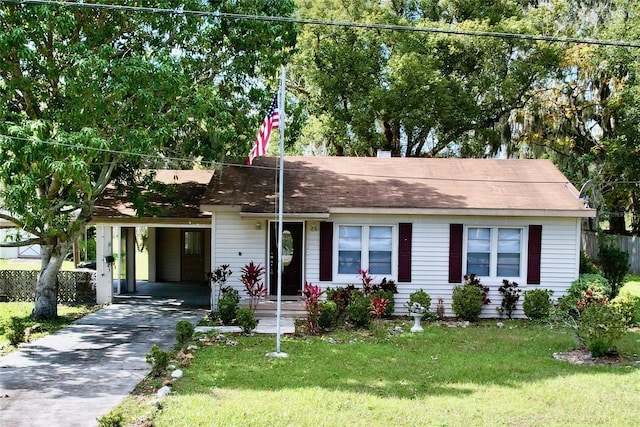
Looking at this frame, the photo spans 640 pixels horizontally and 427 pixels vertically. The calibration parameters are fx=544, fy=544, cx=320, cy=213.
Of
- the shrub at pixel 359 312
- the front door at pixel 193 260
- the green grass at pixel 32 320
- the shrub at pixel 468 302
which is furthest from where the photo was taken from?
the front door at pixel 193 260

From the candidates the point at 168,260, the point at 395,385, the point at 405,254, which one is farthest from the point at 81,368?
→ the point at 168,260

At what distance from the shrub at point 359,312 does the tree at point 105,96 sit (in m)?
4.69

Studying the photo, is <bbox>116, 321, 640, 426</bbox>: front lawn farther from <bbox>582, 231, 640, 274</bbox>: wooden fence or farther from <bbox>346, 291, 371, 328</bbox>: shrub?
<bbox>582, 231, 640, 274</bbox>: wooden fence

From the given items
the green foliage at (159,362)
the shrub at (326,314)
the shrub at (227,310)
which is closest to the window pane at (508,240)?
the shrub at (326,314)

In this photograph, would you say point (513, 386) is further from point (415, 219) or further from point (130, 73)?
point (130, 73)

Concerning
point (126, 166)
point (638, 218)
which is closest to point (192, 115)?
point (126, 166)

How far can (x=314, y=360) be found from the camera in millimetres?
9141

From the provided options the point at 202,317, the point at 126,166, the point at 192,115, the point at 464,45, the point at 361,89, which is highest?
the point at 464,45

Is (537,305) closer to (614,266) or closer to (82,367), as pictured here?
(614,266)

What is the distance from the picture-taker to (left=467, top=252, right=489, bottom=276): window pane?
13469 millimetres

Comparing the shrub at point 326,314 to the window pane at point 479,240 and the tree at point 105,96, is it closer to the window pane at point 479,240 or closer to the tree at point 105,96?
the window pane at point 479,240

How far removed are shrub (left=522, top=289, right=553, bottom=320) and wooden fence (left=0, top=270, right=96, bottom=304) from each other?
1113cm

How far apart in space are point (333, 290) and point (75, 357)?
5.81 metres

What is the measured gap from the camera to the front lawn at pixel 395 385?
6.59 m
